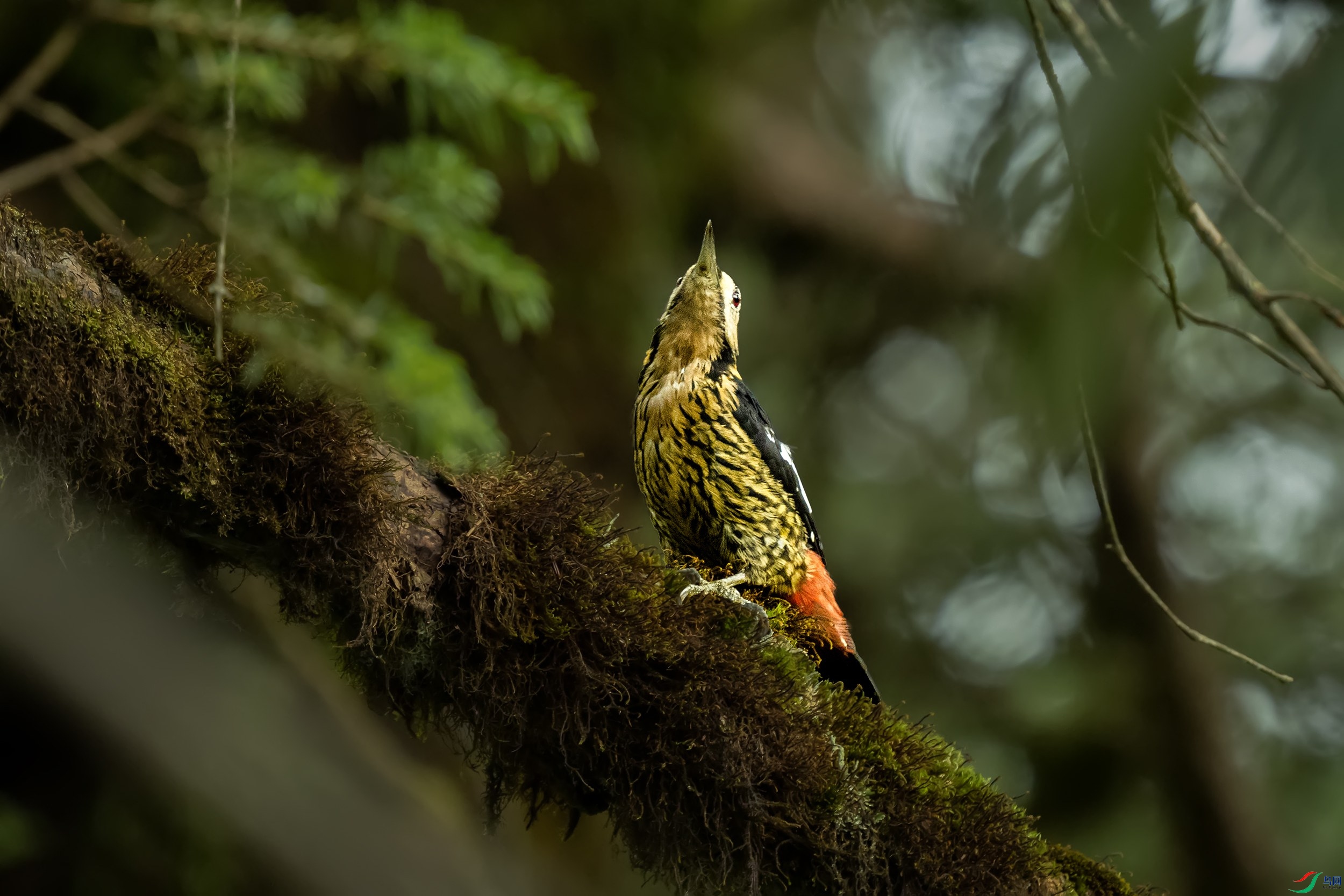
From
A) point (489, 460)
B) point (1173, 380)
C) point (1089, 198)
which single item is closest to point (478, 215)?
point (489, 460)

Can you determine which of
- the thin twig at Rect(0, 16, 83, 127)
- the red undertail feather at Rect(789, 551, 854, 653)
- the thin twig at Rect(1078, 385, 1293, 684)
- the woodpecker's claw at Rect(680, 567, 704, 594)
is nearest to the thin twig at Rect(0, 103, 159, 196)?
the thin twig at Rect(0, 16, 83, 127)

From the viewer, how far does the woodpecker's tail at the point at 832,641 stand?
2.88 meters

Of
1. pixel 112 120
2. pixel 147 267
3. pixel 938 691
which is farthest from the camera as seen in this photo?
pixel 938 691

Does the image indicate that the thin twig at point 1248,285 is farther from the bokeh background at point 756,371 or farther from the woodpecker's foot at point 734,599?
the woodpecker's foot at point 734,599

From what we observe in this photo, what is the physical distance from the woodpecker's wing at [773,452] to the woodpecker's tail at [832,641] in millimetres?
159

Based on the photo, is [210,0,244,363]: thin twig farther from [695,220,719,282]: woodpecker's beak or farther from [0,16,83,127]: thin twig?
[695,220,719,282]: woodpecker's beak

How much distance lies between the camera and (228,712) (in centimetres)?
281

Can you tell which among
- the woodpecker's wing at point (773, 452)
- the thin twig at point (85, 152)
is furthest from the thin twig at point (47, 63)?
the woodpecker's wing at point (773, 452)

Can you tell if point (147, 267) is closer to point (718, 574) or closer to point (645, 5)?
point (718, 574)

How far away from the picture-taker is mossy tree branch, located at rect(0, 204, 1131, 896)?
1782 millimetres

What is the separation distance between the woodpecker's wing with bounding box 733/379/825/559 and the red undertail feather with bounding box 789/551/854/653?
0.36 feet

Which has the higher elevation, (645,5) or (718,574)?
(645,5)

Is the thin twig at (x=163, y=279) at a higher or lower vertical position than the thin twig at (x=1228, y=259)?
lower

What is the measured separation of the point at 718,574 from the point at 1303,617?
426 centimetres
